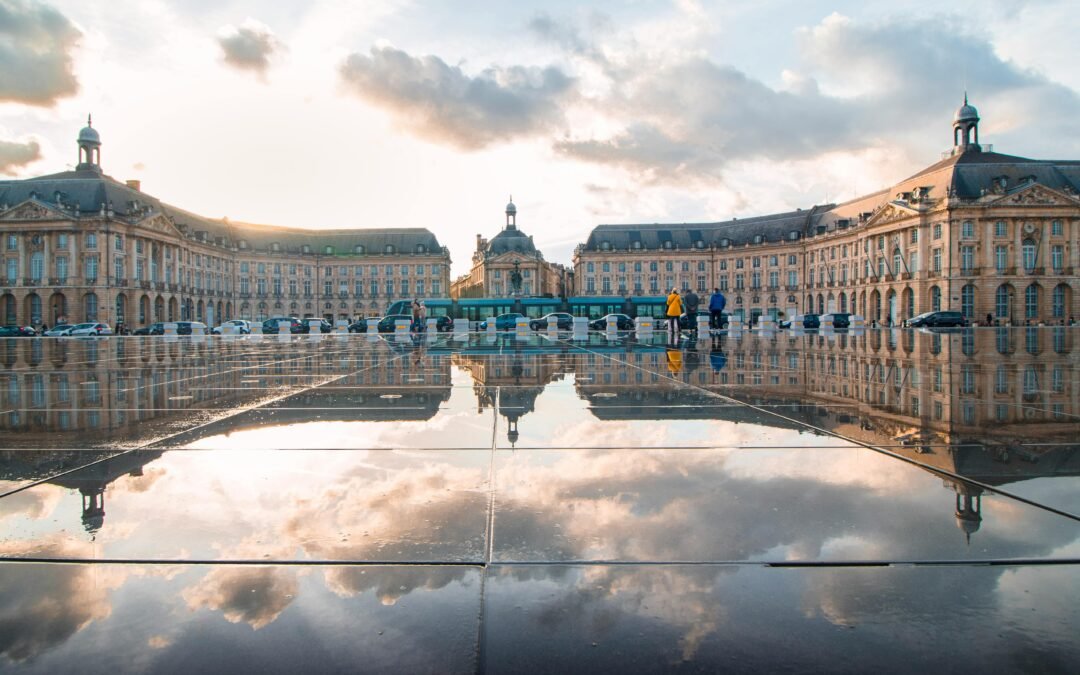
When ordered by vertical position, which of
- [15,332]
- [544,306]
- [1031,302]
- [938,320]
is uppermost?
[544,306]

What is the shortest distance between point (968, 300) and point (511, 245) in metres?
58.7

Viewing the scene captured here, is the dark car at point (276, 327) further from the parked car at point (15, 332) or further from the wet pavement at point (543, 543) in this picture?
the wet pavement at point (543, 543)

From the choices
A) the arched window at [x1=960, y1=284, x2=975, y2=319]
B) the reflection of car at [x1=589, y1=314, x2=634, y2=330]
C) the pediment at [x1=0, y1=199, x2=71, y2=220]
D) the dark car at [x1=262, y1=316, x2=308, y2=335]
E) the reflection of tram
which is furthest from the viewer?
the pediment at [x1=0, y1=199, x2=71, y2=220]

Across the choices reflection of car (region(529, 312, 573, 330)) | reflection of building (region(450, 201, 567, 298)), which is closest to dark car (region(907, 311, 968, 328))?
reflection of car (region(529, 312, 573, 330))

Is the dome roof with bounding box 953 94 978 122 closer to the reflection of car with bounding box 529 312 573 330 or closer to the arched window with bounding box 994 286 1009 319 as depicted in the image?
the arched window with bounding box 994 286 1009 319

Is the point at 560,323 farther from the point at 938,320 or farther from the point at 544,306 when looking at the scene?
the point at 938,320

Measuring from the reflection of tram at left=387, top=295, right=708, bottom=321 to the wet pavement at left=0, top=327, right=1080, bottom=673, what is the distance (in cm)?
5833

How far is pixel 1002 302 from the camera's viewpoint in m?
64.4

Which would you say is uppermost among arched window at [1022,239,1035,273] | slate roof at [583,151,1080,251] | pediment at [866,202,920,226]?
slate roof at [583,151,1080,251]

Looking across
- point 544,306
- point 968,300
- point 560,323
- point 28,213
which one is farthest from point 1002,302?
point 28,213

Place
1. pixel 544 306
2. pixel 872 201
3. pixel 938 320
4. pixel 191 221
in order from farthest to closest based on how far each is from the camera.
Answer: pixel 191 221, pixel 872 201, pixel 544 306, pixel 938 320

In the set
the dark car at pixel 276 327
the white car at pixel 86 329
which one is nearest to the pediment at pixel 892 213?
the dark car at pixel 276 327

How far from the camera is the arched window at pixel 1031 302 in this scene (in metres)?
64.2

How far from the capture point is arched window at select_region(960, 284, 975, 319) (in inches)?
2504
